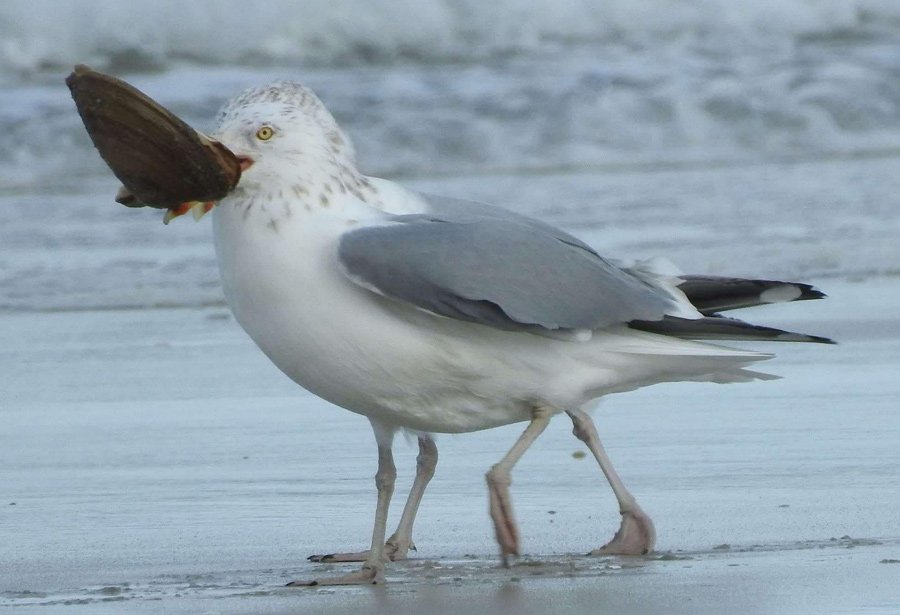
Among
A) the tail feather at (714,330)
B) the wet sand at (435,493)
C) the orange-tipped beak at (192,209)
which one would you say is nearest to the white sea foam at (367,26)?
the wet sand at (435,493)

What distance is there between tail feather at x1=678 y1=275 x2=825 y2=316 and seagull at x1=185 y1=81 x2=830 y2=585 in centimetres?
15

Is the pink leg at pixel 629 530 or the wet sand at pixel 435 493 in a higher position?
the pink leg at pixel 629 530

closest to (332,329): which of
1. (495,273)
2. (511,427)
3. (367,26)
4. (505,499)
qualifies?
(495,273)

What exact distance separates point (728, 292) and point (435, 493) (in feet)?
2.89

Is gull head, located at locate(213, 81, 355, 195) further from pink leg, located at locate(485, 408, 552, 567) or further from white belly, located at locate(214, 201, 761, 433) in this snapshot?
pink leg, located at locate(485, 408, 552, 567)

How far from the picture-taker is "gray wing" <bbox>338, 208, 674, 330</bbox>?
378 cm

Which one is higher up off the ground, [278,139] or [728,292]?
[278,139]

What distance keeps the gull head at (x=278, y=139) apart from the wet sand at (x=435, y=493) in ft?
2.65

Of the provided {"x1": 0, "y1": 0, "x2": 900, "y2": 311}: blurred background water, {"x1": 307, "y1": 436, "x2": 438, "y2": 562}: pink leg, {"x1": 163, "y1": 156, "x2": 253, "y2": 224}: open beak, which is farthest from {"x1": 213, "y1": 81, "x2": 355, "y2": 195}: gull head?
{"x1": 0, "y1": 0, "x2": 900, "y2": 311}: blurred background water

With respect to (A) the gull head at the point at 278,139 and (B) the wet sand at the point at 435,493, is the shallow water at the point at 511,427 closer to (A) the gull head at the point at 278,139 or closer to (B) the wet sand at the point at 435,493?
(B) the wet sand at the point at 435,493

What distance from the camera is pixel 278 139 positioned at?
3.86 metres

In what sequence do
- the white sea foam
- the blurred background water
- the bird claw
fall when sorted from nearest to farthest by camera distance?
the bird claw → the blurred background water → the white sea foam

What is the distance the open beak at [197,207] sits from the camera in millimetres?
3824

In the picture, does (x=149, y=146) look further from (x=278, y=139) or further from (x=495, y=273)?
(x=495, y=273)
